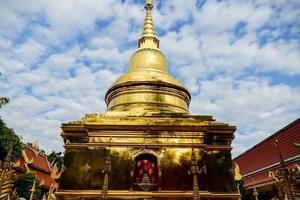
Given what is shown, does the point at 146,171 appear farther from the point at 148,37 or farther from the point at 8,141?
the point at 8,141

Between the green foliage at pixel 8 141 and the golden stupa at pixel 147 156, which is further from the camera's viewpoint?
the green foliage at pixel 8 141

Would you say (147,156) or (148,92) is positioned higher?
(148,92)

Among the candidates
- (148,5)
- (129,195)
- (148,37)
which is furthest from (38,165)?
(129,195)

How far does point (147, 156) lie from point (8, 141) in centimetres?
1414

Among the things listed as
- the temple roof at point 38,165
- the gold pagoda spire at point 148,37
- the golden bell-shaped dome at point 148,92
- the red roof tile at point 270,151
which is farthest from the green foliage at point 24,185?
the red roof tile at point 270,151

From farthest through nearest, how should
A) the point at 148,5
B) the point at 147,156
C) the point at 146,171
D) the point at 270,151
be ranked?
the point at 270,151, the point at 148,5, the point at 147,156, the point at 146,171

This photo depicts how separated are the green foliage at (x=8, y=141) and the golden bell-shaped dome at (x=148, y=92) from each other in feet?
33.2

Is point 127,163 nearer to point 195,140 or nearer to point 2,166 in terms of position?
point 195,140

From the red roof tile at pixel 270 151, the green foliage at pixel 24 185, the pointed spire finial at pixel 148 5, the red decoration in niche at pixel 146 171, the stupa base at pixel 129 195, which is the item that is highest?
the pointed spire finial at pixel 148 5

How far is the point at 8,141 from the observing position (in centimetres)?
2211

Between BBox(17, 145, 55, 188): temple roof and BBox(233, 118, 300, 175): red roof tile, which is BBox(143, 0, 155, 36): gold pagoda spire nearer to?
BBox(233, 118, 300, 175): red roof tile

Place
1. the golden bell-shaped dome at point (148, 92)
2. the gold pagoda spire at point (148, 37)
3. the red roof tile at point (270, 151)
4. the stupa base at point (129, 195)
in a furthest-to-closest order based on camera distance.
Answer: the red roof tile at point (270, 151) → the gold pagoda spire at point (148, 37) → the golden bell-shaped dome at point (148, 92) → the stupa base at point (129, 195)

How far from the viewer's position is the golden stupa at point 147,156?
37.7ft

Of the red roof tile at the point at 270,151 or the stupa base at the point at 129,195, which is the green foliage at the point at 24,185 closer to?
the stupa base at the point at 129,195
